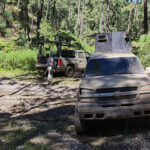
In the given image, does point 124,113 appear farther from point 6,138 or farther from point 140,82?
point 6,138

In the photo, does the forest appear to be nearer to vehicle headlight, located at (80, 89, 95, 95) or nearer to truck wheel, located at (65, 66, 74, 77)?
truck wheel, located at (65, 66, 74, 77)

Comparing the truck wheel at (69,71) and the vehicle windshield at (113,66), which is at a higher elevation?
the vehicle windshield at (113,66)

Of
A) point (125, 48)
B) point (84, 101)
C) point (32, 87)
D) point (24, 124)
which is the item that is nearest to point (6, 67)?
point (32, 87)

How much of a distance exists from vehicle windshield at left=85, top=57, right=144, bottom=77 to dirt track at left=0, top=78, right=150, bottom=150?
1331 mm

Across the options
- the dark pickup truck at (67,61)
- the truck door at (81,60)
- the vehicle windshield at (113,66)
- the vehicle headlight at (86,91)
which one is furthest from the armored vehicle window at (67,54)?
the vehicle headlight at (86,91)

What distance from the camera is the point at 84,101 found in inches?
199

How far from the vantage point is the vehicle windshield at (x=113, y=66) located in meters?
6.14

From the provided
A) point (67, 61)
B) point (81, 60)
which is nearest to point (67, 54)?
point (67, 61)

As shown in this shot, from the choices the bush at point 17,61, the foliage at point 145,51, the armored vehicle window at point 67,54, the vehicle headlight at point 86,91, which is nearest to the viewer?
the vehicle headlight at point 86,91

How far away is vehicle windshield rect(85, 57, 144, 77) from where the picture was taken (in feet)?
20.1

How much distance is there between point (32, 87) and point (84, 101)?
26.7 feet

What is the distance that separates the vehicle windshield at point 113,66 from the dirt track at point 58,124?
1331 mm

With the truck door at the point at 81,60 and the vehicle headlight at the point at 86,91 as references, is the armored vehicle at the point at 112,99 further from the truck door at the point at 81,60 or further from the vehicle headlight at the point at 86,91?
the truck door at the point at 81,60

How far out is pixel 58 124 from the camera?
652cm
